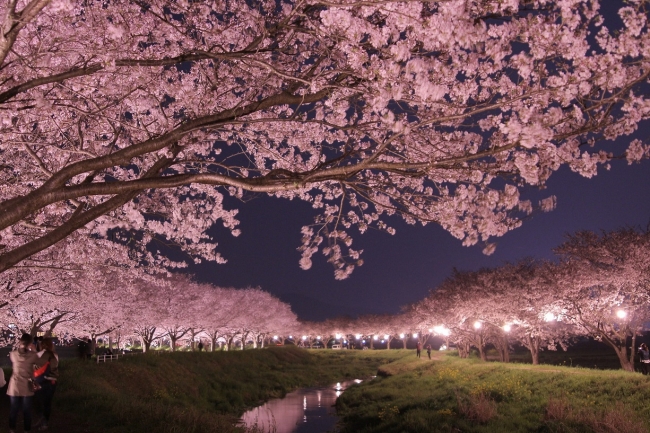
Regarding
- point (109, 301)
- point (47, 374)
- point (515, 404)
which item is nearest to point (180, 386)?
point (109, 301)

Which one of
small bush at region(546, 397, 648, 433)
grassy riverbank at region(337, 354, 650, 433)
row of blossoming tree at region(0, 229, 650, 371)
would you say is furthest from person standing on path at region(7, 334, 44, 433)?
small bush at region(546, 397, 648, 433)

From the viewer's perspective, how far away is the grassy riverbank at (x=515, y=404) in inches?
656

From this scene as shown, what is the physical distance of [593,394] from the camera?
19.0 metres

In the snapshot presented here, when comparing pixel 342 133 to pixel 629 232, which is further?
pixel 629 232

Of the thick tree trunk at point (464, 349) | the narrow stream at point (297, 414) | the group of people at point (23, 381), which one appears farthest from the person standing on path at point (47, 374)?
the thick tree trunk at point (464, 349)

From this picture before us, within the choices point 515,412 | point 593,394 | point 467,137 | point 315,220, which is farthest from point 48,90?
point 593,394

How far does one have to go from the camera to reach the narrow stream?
995 inches

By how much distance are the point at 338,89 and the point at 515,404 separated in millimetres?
17481

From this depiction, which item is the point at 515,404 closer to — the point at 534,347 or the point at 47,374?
the point at 534,347

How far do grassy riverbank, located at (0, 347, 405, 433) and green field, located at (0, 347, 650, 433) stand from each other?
53mm

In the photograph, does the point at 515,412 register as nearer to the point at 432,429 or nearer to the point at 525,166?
the point at 432,429

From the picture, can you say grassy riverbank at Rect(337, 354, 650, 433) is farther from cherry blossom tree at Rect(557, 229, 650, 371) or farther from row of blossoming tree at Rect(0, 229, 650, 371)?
row of blossoming tree at Rect(0, 229, 650, 371)

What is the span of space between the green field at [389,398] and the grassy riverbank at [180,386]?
53 mm

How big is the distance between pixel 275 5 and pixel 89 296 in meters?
22.9
